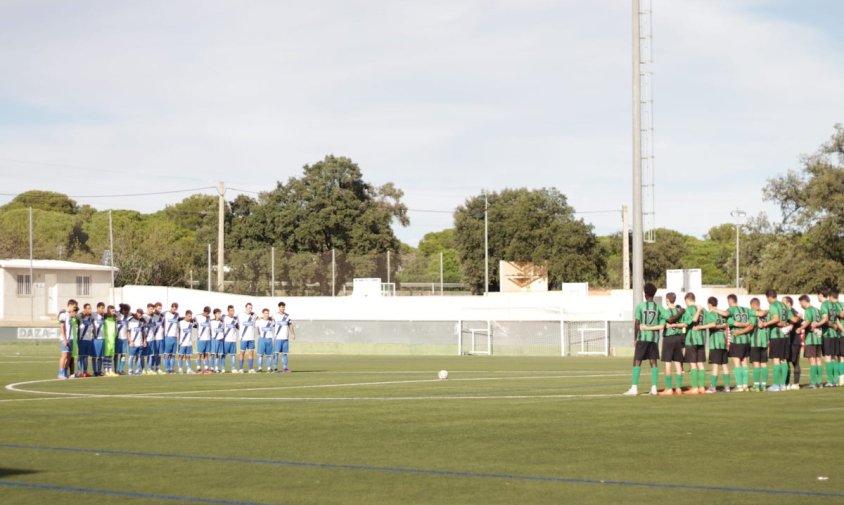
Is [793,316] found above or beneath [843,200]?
beneath

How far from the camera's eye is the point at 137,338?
108ft

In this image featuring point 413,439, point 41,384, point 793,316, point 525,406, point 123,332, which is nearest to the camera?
point 413,439

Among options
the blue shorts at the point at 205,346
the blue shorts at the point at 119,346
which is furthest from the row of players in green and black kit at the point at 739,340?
the blue shorts at the point at 119,346

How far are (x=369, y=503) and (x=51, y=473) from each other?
3.78 m

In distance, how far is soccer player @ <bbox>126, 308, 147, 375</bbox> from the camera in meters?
32.7

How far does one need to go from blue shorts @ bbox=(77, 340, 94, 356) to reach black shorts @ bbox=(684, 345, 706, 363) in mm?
17153

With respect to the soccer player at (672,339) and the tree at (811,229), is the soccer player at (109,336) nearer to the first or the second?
the soccer player at (672,339)

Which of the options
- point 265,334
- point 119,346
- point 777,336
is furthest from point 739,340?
point 119,346

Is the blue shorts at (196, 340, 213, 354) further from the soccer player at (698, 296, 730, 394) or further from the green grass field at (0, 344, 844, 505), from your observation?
the soccer player at (698, 296, 730, 394)

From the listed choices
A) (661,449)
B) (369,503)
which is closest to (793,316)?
(661,449)

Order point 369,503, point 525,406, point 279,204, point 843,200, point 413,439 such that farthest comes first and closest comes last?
point 279,204
point 843,200
point 525,406
point 413,439
point 369,503

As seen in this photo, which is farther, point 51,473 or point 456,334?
point 456,334

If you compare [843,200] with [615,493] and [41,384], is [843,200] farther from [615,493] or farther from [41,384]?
[615,493]

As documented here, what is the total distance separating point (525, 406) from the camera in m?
18.5
